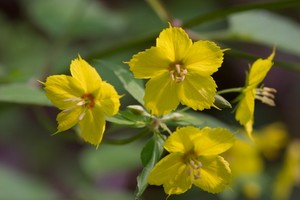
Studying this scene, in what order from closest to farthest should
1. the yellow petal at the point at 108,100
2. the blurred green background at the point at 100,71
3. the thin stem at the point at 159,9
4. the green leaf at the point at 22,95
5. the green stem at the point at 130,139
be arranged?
1. the yellow petal at the point at 108,100
2. the green stem at the point at 130,139
3. the green leaf at the point at 22,95
4. the thin stem at the point at 159,9
5. the blurred green background at the point at 100,71

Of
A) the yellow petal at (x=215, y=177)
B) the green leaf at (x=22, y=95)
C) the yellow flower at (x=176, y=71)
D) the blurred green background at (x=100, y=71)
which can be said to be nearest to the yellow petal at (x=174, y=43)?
the yellow flower at (x=176, y=71)

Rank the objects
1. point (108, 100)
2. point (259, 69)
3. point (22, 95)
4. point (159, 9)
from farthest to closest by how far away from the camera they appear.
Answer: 1. point (159, 9)
2. point (22, 95)
3. point (259, 69)
4. point (108, 100)

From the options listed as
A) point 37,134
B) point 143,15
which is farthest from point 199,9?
point 37,134

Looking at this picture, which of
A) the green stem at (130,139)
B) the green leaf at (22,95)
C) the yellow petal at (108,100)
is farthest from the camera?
the green leaf at (22,95)

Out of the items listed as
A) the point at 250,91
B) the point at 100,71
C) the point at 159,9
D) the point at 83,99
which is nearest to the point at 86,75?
the point at 83,99

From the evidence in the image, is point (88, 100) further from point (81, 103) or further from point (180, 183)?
point (180, 183)

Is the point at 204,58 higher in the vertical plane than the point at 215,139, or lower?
higher

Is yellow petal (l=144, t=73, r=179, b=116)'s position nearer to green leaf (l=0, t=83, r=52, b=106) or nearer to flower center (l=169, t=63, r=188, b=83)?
flower center (l=169, t=63, r=188, b=83)

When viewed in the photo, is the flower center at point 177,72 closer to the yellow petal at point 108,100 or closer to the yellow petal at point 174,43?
the yellow petal at point 174,43
